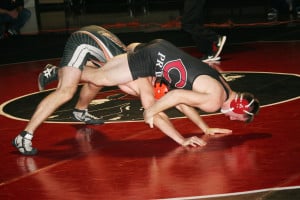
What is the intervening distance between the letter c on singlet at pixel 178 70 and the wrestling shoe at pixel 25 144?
139cm

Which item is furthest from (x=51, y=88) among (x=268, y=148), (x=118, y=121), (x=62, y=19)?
(x=62, y=19)

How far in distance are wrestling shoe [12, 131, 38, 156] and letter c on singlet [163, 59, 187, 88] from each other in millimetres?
1391

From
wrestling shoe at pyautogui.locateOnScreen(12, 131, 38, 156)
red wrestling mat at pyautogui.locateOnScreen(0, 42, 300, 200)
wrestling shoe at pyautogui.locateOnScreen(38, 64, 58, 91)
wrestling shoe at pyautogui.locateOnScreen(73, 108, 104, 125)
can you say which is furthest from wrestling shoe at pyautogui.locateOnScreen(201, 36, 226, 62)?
wrestling shoe at pyautogui.locateOnScreen(12, 131, 38, 156)

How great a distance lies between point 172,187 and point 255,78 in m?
4.68

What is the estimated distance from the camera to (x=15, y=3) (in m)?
17.5

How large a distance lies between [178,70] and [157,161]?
33.3 inches

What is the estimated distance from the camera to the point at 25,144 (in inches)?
257

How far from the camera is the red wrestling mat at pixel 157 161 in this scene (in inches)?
208

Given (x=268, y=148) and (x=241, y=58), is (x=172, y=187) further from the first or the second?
(x=241, y=58)

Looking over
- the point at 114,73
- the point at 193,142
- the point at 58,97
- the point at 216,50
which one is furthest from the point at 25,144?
the point at 216,50

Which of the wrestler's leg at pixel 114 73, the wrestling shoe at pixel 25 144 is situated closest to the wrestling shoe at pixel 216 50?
the wrestler's leg at pixel 114 73

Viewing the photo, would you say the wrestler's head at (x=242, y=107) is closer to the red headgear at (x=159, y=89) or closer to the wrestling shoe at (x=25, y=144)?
the red headgear at (x=159, y=89)

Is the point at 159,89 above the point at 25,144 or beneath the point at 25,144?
above

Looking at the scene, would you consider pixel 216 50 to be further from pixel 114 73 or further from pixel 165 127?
pixel 165 127
